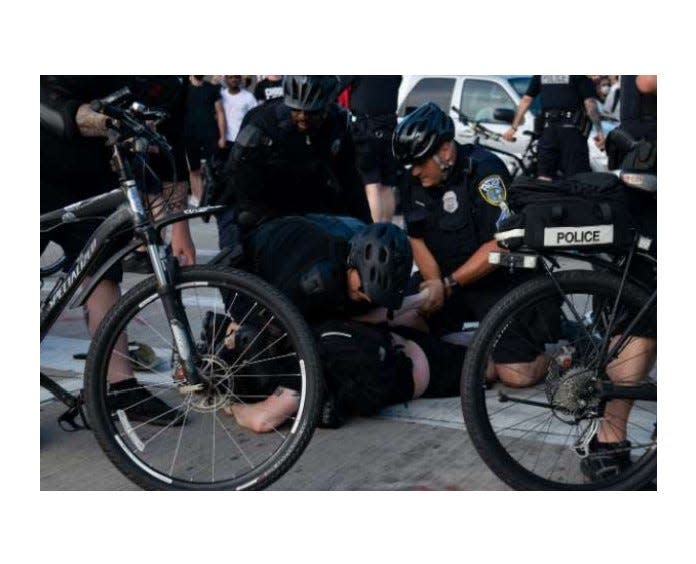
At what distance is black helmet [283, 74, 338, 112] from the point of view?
428 centimetres

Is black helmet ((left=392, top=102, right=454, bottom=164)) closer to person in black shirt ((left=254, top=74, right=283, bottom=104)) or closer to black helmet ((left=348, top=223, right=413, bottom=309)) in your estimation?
black helmet ((left=348, top=223, right=413, bottom=309))

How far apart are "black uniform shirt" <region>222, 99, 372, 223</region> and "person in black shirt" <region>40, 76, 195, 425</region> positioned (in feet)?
2.19

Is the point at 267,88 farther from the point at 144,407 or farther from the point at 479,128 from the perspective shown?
the point at 144,407

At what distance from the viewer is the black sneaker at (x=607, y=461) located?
10.5ft

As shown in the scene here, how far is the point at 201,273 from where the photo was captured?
3102 millimetres

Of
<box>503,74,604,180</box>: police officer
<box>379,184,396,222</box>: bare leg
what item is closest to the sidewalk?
<box>379,184,396,222</box>: bare leg

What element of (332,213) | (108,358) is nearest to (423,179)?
(332,213)

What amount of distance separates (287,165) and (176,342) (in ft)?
5.65

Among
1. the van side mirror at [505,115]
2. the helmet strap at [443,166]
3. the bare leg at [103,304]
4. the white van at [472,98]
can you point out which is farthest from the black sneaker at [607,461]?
the white van at [472,98]

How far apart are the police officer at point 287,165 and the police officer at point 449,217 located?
0.41 m

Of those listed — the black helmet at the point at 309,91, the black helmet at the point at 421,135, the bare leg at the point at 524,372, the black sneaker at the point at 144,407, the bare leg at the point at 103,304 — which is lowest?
the black sneaker at the point at 144,407

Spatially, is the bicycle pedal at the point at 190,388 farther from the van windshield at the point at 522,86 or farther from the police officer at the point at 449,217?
the van windshield at the point at 522,86

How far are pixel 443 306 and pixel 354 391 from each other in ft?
2.65
